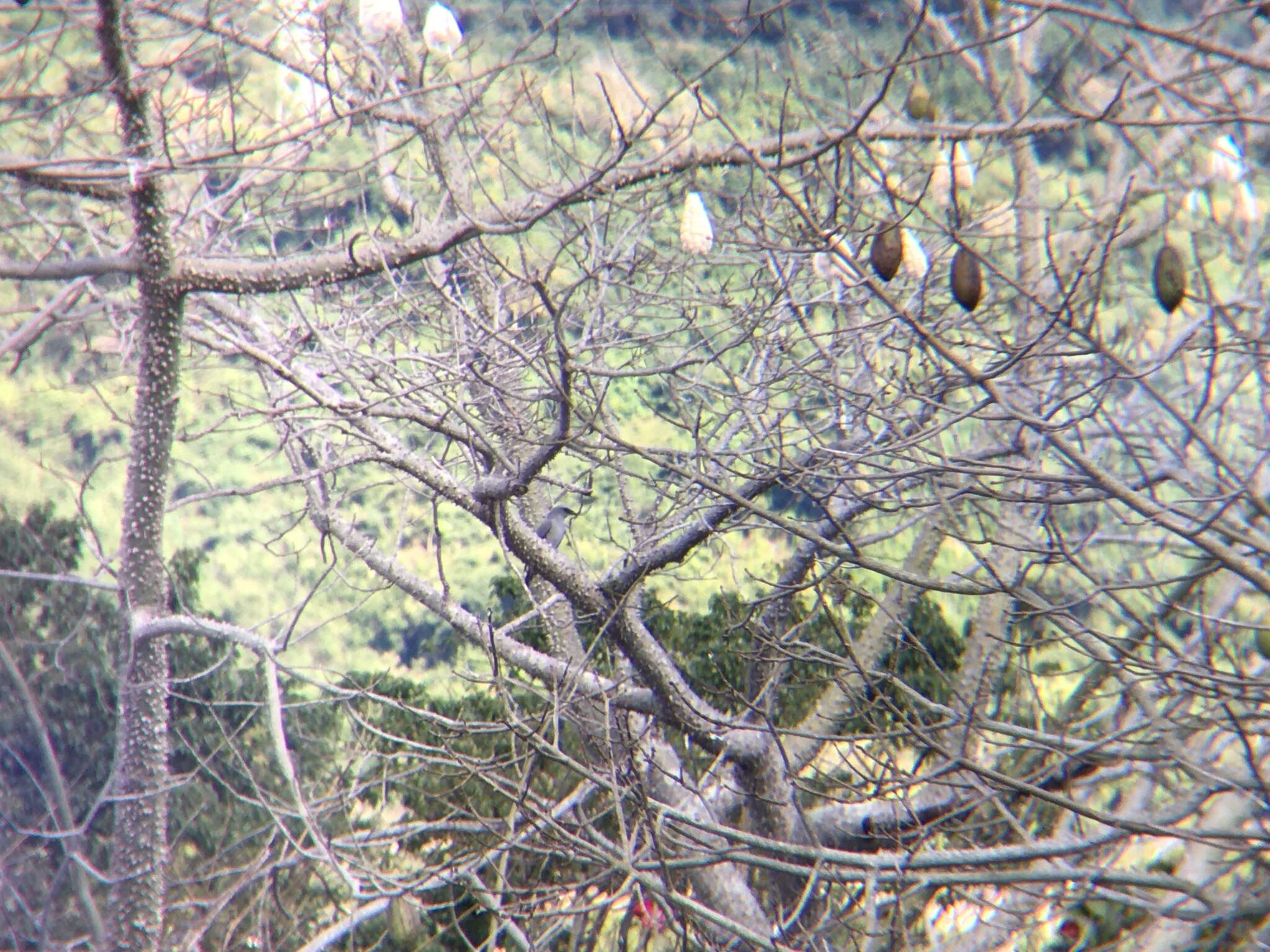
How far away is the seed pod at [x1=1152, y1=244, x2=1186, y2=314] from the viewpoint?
1941 millimetres

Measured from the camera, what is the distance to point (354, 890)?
9.30 feet

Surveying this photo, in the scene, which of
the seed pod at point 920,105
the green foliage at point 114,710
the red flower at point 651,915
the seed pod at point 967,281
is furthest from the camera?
the green foliage at point 114,710

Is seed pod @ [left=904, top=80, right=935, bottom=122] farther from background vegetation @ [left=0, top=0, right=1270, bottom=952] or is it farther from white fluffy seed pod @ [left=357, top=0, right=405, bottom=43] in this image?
white fluffy seed pod @ [left=357, top=0, right=405, bottom=43]

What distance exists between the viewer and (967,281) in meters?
2.01

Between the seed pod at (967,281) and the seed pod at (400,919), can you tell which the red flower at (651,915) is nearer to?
the seed pod at (400,919)

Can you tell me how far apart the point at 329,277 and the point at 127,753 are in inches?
94.2

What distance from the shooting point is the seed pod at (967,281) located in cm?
201

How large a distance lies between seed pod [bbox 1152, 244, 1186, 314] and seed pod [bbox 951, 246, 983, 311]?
1.10ft

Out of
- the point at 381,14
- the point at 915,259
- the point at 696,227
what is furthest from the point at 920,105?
the point at 381,14

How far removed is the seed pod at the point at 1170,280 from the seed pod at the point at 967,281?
0.34m

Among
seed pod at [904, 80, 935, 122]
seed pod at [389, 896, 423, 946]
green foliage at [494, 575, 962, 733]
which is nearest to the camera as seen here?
seed pod at [904, 80, 935, 122]

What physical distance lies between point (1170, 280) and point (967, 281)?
1.24 ft

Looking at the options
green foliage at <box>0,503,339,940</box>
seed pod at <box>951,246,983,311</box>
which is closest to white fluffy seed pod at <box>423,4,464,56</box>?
seed pod at <box>951,246,983,311</box>

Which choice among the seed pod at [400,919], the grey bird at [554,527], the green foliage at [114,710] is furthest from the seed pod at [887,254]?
the green foliage at [114,710]
